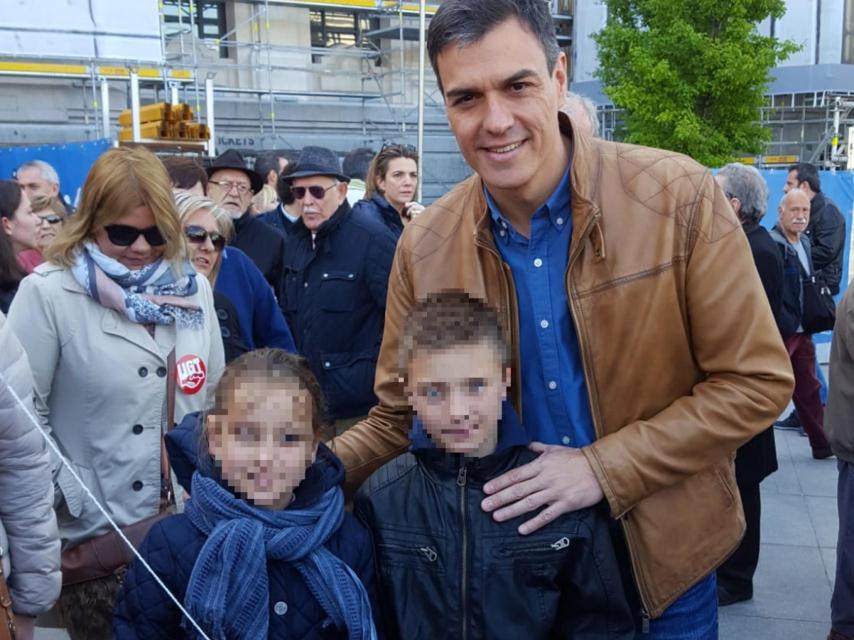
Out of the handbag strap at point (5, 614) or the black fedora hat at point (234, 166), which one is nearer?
the handbag strap at point (5, 614)

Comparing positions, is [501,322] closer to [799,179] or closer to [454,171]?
[799,179]

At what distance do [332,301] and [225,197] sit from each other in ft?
5.17

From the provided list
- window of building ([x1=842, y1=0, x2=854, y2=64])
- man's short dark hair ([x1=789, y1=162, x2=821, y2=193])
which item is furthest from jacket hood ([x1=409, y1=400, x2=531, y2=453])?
window of building ([x1=842, y1=0, x2=854, y2=64])

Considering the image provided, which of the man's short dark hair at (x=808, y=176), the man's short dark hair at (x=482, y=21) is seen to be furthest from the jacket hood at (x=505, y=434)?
the man's short dark hair at (x=808, y=176)

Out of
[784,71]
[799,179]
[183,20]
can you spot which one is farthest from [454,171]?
[799,179]

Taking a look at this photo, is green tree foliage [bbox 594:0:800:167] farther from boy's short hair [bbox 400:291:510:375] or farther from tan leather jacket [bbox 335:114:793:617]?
boy's short hair [bbox 400:291:510:375]

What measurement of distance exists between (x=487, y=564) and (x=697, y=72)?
2341 cm

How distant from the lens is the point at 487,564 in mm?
1787

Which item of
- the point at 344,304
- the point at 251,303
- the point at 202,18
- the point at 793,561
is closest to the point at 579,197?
the point at 251,303

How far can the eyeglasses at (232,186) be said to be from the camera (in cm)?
566

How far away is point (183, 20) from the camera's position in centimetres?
2080

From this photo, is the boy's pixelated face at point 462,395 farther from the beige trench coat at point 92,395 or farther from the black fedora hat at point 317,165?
the black fedora hat at point 317,165

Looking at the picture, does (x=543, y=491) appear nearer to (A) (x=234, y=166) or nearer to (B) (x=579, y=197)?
(B) (x=579, y=197)

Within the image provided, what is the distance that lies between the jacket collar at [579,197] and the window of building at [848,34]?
2947 cm
